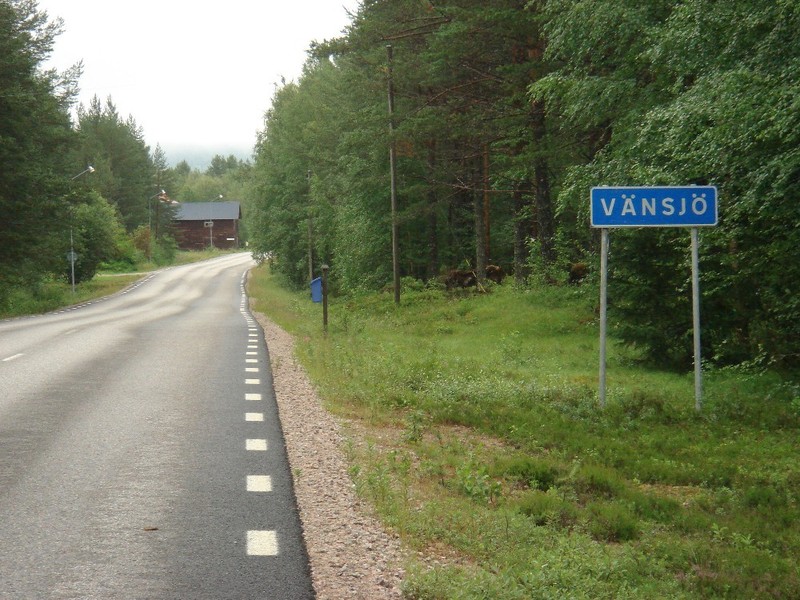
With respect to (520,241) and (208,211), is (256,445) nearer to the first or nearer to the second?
(520,241)

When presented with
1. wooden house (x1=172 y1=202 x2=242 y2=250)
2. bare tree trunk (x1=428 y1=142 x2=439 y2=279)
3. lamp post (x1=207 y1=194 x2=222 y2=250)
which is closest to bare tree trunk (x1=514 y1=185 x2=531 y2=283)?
bare tree trunk (x1=428 y1=142 x2=439 y2=279)

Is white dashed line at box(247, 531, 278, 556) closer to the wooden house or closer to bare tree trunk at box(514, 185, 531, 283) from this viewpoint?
bare tree trunk at box(514, 185, 531, 283)

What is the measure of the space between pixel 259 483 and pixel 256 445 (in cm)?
176

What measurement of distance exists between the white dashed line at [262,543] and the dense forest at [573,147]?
751cm

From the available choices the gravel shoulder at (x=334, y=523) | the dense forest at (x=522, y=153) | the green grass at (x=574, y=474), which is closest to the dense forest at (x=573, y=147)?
the dense forest at (x=522, y=153)

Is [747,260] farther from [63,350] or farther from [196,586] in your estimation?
[63,350]

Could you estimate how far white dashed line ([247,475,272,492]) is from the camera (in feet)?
25.7

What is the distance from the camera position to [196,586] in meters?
5.39

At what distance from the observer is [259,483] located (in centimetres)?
804

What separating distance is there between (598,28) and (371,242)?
2588 cm

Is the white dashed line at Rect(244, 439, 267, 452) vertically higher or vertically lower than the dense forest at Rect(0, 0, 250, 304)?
lower

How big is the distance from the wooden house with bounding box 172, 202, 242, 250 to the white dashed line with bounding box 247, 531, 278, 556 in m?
155

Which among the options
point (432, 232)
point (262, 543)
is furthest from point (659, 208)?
point (432, 232)

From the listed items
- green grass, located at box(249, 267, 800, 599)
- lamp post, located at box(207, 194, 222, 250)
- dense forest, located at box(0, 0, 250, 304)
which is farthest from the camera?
lamp post, located at box(207, 194, 222, 250)
